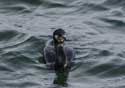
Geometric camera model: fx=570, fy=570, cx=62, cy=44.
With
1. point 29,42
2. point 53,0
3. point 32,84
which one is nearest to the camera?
point 32,84

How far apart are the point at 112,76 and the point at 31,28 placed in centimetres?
425

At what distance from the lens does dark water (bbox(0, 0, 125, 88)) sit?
44.4ft

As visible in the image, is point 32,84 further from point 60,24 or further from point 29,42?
point 60,24

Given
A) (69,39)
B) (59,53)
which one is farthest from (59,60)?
(69,39)

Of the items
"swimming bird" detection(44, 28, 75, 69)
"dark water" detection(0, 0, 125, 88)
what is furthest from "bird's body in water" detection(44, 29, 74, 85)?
"dark water" detection(0, 0, 125, 88)

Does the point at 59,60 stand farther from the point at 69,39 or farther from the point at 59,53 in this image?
the point at 69,39

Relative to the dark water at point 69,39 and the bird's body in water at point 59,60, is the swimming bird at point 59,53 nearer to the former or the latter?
the bird's body in water at point 59,60

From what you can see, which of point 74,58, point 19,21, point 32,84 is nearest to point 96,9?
point 19,21

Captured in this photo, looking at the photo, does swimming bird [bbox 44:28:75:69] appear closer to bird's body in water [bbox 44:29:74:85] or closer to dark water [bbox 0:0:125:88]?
bird's body in water [bbox 44:29:74:85]

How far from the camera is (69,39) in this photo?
16406 mm

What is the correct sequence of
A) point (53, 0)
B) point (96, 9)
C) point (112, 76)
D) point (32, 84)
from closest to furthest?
point (32, 84)
point (112, 76)
point (96, 9)
point (53, 0)

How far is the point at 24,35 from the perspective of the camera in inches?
662

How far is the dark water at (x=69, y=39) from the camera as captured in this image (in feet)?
44.4

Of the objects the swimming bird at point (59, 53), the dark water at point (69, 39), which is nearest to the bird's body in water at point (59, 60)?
the swimming bird at point (59, 53)
